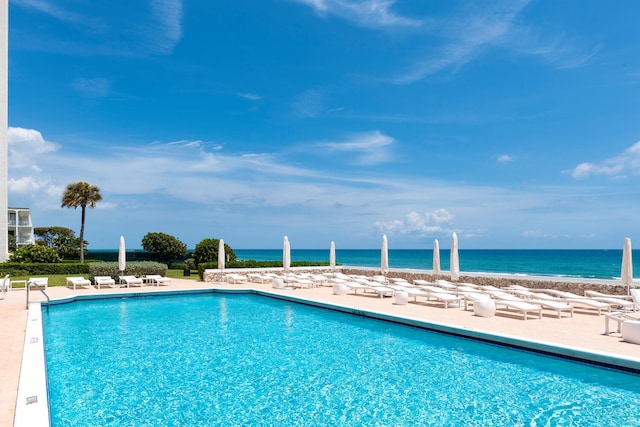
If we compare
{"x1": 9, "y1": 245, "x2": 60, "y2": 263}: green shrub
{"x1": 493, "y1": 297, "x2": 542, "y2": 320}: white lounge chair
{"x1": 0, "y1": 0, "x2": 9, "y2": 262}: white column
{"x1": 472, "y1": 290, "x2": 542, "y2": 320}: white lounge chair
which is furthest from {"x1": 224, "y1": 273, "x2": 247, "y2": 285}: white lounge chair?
{"x1": 0, "y1": 0, "x2": 9, "y2": 262}: white column

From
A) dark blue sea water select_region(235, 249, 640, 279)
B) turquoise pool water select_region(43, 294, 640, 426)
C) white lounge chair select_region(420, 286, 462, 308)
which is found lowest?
dark blue sea water select_region(235, 249, 640, 279)

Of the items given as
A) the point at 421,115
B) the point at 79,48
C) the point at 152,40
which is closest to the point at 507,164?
the point at 421,115

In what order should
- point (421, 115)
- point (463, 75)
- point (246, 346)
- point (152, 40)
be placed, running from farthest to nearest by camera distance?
point (421, 115), point (463, 75), point (152, 40), point (246, 346)

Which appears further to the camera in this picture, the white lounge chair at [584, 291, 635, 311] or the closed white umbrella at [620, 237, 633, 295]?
the closed white umbrella at [620, 237, 633, 295]

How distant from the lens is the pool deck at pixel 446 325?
20.1ft

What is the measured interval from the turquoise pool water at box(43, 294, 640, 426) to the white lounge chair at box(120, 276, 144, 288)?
6.94 meters

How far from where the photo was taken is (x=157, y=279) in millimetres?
17453

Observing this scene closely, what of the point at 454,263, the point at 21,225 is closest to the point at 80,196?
the point at 454,263

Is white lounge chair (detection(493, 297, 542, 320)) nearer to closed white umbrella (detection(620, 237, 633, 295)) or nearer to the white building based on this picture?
closed white umbrella (detection(620, 237, 633, 295))

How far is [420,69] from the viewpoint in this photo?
74.1 ft

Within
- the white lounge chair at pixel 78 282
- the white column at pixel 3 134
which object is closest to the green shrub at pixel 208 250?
the white lounge chair at pixel 78 282

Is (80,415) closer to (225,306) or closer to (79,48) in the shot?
(225,306)

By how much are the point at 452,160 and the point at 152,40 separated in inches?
849

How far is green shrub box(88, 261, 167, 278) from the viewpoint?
17797 millimetres
